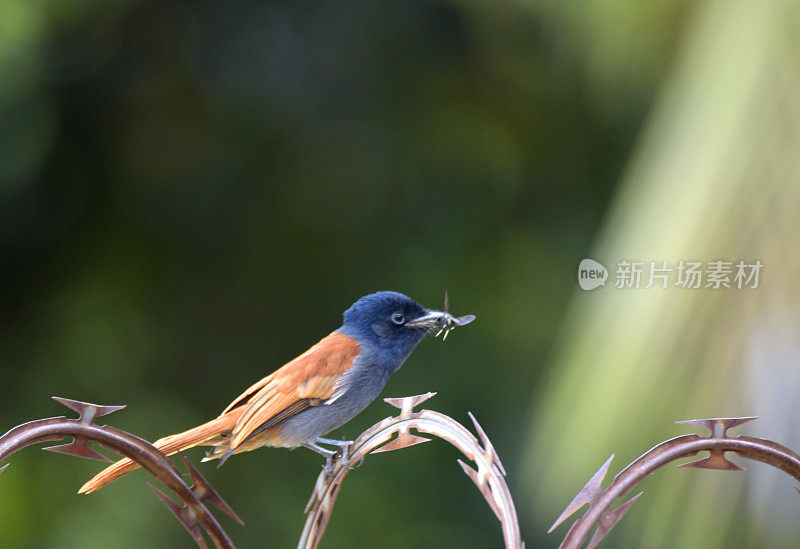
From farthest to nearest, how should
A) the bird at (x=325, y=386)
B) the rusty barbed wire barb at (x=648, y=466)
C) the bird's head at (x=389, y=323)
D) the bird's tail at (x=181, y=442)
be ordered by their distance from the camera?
the bird's head at (x=389, y=323), the bird at (x=325, y=386), the bird's tail at (x=181, y=442), the rusty barbed wire barb at (x=648, y=466)

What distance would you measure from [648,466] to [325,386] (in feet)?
2.32

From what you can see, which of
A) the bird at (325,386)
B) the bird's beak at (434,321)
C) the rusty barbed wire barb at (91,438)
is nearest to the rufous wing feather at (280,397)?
the bird at (325,386)

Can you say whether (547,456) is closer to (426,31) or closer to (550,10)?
(550,10)

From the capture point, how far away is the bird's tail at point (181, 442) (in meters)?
1.33

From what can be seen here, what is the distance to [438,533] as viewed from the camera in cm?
269

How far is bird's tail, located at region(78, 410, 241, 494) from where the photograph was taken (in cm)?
133

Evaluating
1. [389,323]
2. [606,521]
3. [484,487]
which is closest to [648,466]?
[606,521]

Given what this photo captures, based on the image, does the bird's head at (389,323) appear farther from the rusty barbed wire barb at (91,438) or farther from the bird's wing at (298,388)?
the rusty barbed wire barb at (91,438)

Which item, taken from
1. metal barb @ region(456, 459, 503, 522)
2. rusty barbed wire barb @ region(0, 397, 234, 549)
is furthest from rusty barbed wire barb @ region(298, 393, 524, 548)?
rusty barbed wire barb @ region(0, 397, 234, 549)

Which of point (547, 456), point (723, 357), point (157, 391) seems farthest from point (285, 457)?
point (723, 357)

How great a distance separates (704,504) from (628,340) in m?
0.41

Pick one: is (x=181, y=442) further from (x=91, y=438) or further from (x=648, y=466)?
(x=648, y=466)

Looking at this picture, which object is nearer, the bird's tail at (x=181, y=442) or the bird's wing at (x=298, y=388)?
the bird's tail at (x=181, y=442)

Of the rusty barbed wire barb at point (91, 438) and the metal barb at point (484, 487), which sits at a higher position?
the metal barb at point (484, 487)
